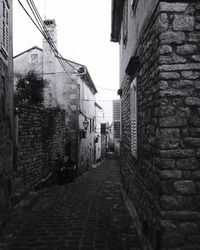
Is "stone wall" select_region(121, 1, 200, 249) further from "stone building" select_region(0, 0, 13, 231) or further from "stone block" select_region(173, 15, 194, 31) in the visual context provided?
"stone building" select_region(0, 0, 13, 231)

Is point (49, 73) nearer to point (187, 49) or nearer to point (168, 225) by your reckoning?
point (187, 49)

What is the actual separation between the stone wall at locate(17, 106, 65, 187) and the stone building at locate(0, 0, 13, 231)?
1.35 meters

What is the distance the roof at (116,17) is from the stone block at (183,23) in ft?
17.3

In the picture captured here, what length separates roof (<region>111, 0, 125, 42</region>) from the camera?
332 inches

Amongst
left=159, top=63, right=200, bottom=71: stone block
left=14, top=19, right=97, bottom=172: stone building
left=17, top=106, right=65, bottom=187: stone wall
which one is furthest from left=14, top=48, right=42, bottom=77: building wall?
left=159, top=63, right=200, bottom=71: stone block

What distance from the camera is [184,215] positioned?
11.1 ft

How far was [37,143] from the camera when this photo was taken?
9.95 metres

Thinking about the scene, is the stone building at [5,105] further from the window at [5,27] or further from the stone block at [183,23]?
the stone block at [183,23]

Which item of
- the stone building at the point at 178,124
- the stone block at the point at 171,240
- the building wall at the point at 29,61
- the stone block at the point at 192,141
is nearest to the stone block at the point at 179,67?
the stone building at the point at 178,124

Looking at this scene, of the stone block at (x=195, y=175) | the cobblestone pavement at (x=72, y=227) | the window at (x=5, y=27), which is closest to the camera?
the stone block at (x=195, y=175)

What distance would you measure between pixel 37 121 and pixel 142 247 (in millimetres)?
6646

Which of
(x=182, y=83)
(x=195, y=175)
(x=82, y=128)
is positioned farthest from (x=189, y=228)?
(x=82, y=128)

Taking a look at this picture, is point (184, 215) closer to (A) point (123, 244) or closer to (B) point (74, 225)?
(A) point (123, 244)

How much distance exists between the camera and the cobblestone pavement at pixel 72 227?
4.52 m
